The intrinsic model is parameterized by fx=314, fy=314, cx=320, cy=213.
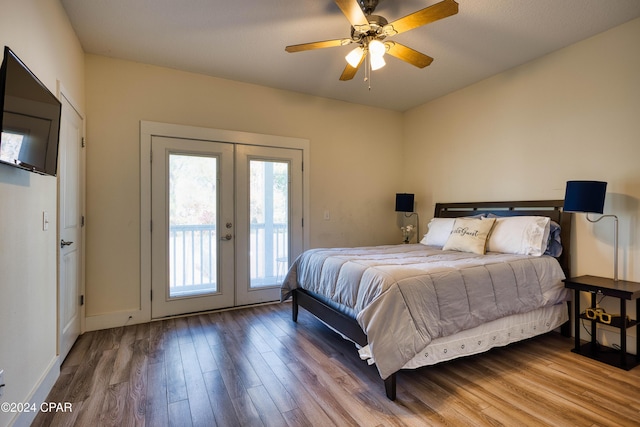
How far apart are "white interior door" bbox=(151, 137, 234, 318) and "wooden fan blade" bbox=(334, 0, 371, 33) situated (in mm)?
2053

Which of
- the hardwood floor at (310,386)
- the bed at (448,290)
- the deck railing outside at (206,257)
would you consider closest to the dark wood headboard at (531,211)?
the bed at (448,290)

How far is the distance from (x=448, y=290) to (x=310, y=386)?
1.13m

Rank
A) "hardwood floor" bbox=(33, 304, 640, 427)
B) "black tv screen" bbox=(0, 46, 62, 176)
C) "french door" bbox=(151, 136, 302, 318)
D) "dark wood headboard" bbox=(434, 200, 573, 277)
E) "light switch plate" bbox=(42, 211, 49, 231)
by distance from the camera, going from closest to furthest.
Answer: "black tv screen" bbox=(0, 46, 62, 176) < "hardwood floor" bbox=(33, 304, 640, 427) < "light switch plate" bbox=(42, 211, 49, 231) < "dark wood headboard" bbox=(434, 200, 573, 277) < "french door" bbox=(151, 136, 302, 318)

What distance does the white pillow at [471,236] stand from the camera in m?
3.10

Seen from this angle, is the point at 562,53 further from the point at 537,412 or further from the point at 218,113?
the point at 218,113

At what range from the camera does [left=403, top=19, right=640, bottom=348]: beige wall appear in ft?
8.54

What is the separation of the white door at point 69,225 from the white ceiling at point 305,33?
818 mm

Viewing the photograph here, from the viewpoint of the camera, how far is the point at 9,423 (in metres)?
1.50

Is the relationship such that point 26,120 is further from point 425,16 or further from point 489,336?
point 489,336

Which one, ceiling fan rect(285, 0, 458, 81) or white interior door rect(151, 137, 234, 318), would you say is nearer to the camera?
ceiling fan rect(285, 0, 458, 81)

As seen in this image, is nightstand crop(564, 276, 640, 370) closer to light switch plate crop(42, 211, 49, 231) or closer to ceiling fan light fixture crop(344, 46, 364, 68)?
ceiling fan light fixture crop(344, 46, 364, 68)

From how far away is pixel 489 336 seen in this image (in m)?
2.38

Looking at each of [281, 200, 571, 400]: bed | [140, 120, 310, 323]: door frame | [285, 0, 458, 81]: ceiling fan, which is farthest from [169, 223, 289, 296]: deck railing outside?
[285, 0, 458, 81]: ceiling fan

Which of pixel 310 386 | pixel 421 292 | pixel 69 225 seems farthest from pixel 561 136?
pixel 69 225
